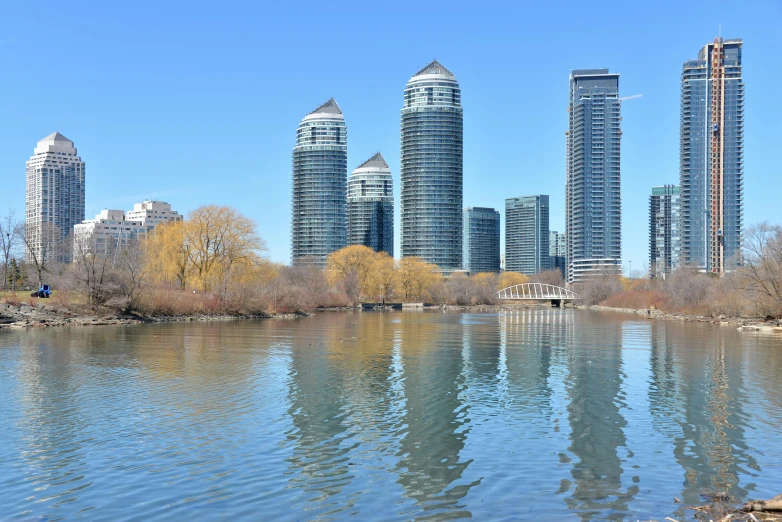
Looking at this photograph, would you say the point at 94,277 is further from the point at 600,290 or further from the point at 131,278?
the point at 600,290

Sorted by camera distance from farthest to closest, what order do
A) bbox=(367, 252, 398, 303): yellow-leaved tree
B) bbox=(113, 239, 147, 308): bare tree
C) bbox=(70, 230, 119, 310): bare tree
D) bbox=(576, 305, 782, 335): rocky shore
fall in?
bbox=(367, 252, 398, 303): yellow-leaved tree, bbox=(113, 239, 147, 308): bare tree, bbox=(70, 230, 119, 310): bare tree, bbox=(576, 305, 782, 335): rocky shore

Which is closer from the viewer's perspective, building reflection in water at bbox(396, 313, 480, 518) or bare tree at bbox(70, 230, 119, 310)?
building reflection in water at bbox(396, 313, 480, 518)

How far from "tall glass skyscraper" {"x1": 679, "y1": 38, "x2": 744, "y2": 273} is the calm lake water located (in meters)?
170

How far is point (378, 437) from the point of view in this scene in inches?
762

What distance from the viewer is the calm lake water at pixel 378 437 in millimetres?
13914

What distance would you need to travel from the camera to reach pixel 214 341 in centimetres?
5006

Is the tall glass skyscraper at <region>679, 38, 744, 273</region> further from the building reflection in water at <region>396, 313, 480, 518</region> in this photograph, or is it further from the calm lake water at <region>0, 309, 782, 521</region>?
the building reflection in water at <region>396, 313, 480, 518</region>

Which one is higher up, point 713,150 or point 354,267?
point 713,150

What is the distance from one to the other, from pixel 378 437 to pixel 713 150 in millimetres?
194724

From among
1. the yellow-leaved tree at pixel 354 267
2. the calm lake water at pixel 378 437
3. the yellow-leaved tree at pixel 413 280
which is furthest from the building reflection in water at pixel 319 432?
the yellow-leaved tree at pixel 413 280

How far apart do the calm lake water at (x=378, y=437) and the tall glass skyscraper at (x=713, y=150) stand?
6698 inches

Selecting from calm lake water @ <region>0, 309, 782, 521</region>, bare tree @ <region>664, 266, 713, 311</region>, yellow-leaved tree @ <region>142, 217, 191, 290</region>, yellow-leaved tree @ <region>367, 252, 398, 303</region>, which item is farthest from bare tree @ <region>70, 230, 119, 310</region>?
yellow-leaved tree @ <region>367, 252, 398, 303</region>

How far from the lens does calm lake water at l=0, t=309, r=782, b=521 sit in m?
13.9

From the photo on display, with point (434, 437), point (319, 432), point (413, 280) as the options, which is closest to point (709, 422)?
point (434, 437)
